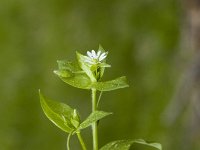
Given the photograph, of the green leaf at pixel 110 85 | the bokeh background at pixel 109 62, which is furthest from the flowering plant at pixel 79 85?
the bokeh background at pixel 109 62

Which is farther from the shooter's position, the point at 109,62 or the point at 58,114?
the point at 109,62

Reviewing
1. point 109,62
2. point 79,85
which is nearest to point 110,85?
point 79,85

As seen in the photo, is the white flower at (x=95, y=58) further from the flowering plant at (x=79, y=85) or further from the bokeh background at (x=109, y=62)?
the bokeh background at (x=109, y=62)

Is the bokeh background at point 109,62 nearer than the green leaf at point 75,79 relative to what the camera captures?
No

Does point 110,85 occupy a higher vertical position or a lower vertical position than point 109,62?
lower

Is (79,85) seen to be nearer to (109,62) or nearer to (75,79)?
(75,79)

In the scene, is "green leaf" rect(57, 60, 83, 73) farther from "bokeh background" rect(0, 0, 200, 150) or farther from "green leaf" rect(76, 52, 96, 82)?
"bokeh background" rect(0, 0, 200, 150)

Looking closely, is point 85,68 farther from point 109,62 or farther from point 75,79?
point 109,62
